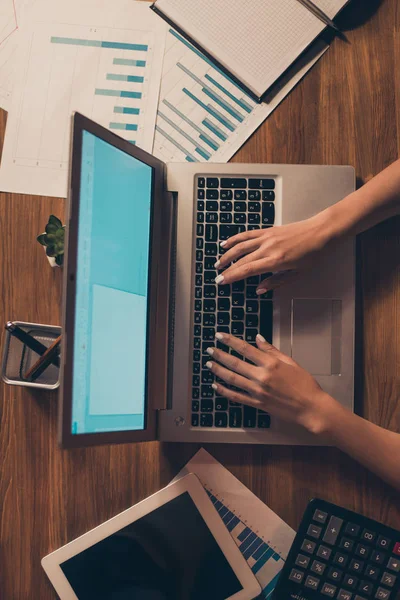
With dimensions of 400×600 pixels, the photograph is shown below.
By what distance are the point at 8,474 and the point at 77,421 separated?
0.34m

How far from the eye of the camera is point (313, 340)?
808 mm

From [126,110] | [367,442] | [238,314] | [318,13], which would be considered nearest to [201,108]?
[126,110]

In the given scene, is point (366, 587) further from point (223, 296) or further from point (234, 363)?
point (223, 296)

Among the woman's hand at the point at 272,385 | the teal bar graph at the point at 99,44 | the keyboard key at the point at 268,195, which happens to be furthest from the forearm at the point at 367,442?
the teal bar graph at the point at 99,44

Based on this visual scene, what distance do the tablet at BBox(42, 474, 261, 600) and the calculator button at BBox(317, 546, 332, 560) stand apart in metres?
0.11

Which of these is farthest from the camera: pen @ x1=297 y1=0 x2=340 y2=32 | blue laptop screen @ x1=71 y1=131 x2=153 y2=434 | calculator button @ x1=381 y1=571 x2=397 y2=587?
pen @ x1=297 y1=0 x2=340 y2=32

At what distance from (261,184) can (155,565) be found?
63 centimetres

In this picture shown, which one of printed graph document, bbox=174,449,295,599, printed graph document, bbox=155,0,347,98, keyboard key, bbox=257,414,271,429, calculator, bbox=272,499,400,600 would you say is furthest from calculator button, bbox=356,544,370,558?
printed graph document, bbox=155,0,347,98

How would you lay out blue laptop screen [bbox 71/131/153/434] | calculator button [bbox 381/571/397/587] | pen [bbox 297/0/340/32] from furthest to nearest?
pen [bbox 297/0/340/32], calculator button [bbox 381/571/397/587], blue laptop screen [bbox 71/131/153/434]

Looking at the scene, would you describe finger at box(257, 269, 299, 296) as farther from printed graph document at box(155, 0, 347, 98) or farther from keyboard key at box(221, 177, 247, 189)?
printed graph document at box(155, 0, 347, 98)

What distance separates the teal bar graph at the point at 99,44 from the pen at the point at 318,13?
282mm

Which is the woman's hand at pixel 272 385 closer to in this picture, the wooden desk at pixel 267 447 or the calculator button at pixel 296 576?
the wooden desk at pixel 267 447

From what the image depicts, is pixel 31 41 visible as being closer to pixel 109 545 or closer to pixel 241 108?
pixel 241 108

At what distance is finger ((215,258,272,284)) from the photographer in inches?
31.1
